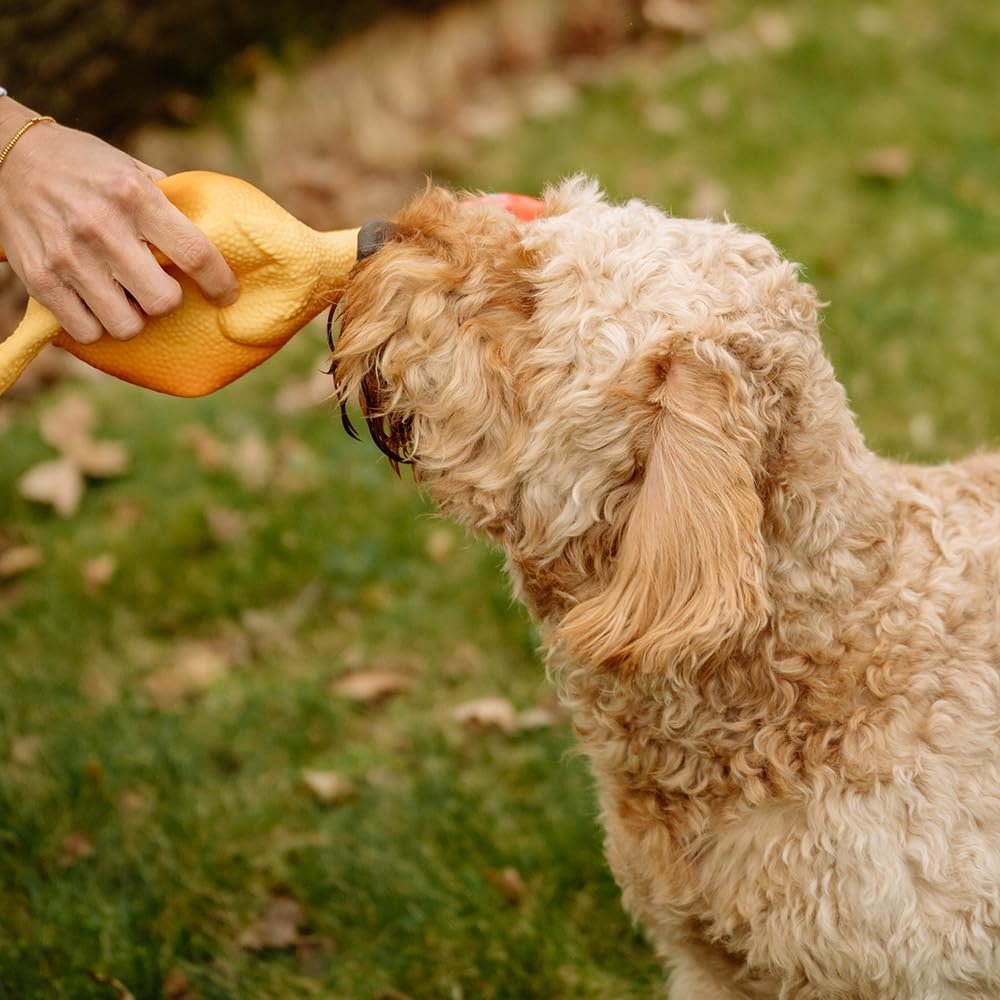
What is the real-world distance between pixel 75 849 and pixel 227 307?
1682mm

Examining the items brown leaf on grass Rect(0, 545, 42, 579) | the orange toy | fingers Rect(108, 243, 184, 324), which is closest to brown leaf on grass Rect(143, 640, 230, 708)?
brown leaf on grass Rect(0, 545, 42, 579)

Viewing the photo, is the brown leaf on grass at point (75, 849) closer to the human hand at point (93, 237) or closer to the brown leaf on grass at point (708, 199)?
the human hand at point (93, 237)

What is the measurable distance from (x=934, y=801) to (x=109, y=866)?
2143 mm

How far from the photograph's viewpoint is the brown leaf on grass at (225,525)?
445 centimetres

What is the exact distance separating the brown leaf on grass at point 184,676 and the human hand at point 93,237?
1.81 m

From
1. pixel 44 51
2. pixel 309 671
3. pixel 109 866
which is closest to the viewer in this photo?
pixel 109 866

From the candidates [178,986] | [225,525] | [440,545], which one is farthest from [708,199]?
[178,986]

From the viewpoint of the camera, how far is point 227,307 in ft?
8.24

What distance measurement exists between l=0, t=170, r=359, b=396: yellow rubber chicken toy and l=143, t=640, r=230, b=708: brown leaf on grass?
1.61 m

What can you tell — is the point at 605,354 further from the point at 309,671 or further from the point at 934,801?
the point at 309,671

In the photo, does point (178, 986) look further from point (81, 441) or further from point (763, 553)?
point (81, 441)

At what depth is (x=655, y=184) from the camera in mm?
6078

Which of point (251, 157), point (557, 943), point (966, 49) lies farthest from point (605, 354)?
point (966, 49)

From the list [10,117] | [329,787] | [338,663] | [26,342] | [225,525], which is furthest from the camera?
[225,525]
